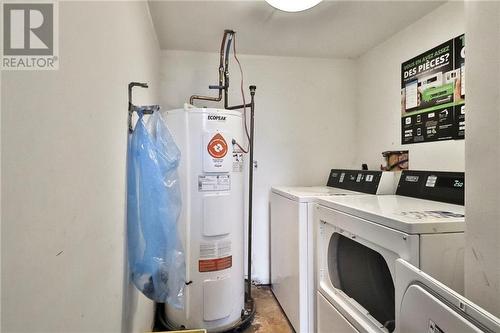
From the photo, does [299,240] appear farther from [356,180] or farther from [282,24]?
[282,24]

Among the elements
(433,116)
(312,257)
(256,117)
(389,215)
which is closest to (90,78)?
(389,215)

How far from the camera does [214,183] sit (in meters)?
1.65

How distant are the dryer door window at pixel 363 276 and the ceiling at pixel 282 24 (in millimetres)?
1371

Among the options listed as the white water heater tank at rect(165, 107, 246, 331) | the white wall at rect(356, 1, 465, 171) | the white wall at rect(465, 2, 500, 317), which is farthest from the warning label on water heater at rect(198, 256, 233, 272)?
the white wall at rect(356, 1, 465, 171)

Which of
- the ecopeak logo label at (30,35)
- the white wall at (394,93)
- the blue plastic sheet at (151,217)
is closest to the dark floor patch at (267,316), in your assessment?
the blue plastic sheet at (151,217)

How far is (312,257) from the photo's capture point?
1586mm

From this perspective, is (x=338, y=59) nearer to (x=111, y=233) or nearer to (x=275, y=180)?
(x=275, y=180)

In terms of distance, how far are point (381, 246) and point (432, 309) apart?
356 millimetres

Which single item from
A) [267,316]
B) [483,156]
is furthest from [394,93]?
[267,316]

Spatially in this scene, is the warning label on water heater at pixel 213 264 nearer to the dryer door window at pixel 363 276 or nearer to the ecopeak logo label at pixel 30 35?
the dryer door window at pixel 363 276

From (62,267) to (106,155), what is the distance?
382 millimetres

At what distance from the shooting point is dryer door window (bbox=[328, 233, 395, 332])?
3.52ft

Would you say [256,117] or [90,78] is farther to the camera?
[256,117]

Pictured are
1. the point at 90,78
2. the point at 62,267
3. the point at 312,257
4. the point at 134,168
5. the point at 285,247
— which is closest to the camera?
the point at 62,267
